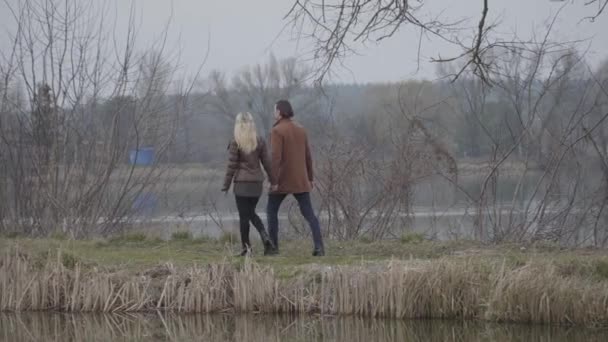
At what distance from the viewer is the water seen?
8.09 m

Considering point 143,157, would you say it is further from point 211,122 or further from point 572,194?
point 572,194

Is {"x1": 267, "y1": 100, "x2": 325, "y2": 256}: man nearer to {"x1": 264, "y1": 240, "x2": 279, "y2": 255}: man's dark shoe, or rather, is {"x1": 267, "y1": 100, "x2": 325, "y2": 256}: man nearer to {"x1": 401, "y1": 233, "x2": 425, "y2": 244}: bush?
{"x1": 264, "y1": 240, "x2": 279, "y2": 255}: man's dark shoe

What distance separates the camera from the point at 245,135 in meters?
10.2

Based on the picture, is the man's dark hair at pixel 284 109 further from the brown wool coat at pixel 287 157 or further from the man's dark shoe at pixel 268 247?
the man's dark shoe at pixel 268 247

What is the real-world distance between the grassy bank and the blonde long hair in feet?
4.16

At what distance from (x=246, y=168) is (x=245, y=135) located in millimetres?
375

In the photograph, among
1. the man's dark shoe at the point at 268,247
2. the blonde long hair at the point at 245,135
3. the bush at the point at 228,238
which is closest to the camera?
the blonde long hair at the point at 245,135

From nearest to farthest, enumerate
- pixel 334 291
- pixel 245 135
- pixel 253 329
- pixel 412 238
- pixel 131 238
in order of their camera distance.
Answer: pixel 253 329 → pixel 334 291 → pixel 245 135 → pixel 412 238 → pixel 131 238

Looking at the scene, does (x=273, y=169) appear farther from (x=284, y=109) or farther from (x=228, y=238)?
(x=228, y=238)

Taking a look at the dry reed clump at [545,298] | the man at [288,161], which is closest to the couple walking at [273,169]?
the man at [288,161]

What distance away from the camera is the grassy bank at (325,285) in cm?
816

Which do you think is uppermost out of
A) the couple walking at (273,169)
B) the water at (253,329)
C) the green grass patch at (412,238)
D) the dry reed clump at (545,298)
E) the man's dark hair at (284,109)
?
the man's dark hair at (284,109)

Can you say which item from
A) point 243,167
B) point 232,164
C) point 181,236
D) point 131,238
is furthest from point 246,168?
point 131,238

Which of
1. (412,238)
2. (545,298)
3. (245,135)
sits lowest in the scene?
(545,298)
